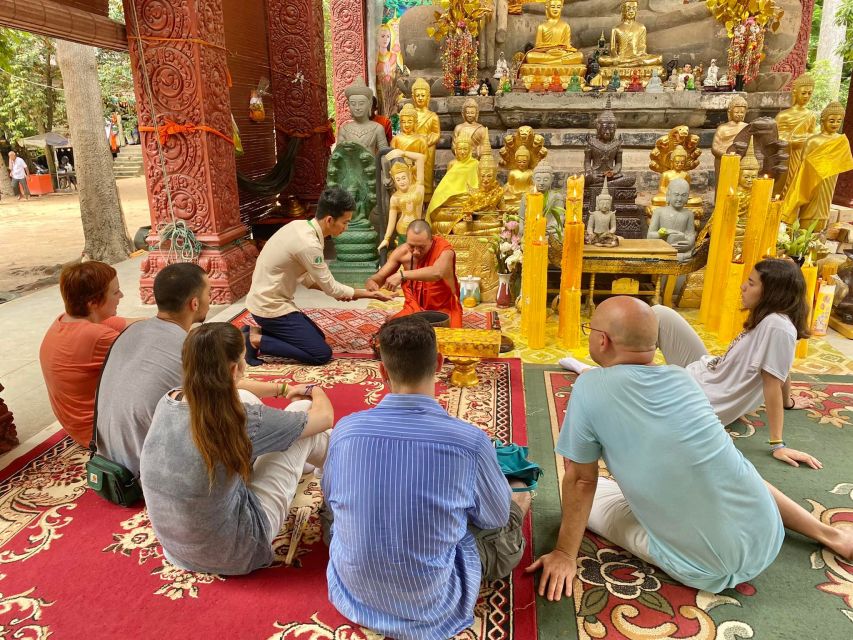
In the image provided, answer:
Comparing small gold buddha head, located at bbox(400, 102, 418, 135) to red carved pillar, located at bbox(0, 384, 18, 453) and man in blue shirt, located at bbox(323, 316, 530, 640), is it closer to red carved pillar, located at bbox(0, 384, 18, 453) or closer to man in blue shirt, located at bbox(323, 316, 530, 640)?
red carved pillar, located at bbox(0, 384, 18, 453)

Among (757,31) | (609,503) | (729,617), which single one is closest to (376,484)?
(609,503)

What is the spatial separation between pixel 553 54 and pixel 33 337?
29.5ft

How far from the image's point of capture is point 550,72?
1084cm

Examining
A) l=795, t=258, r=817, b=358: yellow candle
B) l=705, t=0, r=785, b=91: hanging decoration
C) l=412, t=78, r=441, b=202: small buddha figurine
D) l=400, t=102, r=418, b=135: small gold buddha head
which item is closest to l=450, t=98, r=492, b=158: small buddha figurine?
l=412, t=78, r=441, b=202: small buddha figurine

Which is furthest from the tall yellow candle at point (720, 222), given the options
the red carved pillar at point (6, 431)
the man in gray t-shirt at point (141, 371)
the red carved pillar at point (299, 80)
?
the red carved pillar at point (299, 80)

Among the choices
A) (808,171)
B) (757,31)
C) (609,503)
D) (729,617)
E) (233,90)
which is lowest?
(729,617)

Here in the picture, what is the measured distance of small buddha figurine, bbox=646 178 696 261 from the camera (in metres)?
6.57

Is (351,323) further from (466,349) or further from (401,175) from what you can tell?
(401,175)

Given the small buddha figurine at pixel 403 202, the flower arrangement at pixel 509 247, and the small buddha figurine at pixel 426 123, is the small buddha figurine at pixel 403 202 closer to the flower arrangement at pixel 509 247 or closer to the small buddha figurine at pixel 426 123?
the small buddha figurine at pixel 426 123

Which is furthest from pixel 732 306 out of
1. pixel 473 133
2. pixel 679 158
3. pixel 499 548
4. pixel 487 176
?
pixel 473 133

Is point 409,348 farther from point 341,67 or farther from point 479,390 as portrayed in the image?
point 341,67

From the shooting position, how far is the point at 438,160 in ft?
33.4

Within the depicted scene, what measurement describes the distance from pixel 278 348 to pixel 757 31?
29.9ft

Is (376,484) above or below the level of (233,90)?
below
